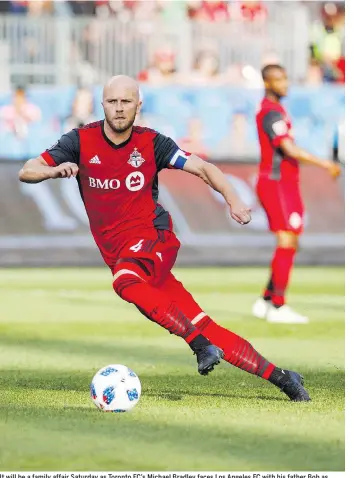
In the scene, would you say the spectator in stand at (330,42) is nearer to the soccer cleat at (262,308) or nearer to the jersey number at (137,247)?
the soccer cleat at (262,308)

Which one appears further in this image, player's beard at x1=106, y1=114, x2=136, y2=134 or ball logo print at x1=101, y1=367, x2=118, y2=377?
player's beard at x1=106, y1=114, x2=136, y2=134

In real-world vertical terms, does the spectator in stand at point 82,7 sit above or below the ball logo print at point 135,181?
above

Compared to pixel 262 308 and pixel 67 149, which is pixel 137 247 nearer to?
pixel 67 149

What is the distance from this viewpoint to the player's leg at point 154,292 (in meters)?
7.19

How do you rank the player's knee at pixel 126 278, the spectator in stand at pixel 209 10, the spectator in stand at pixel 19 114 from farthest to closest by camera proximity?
the spectator in stand at pixel 209 10 < the spectator in stand at pixel 19 114 < the player's knee at pixel 126 278

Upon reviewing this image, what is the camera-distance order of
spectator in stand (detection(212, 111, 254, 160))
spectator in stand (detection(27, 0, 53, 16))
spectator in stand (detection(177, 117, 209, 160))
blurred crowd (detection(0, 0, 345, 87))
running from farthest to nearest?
spectator in stand (detection(27, 0, 53, 16)) → blurred crowd (detection(0, 0, 345, 87)) → spectator in stand (detection(212, 111, 254, 160)) → spectator in stand (detection(177, 117, 209, 160))

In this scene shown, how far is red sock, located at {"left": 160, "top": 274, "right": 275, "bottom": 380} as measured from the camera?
7398mm

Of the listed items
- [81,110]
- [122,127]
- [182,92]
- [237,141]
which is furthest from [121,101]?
[182,92]

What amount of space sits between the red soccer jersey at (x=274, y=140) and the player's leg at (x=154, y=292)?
17.6ft

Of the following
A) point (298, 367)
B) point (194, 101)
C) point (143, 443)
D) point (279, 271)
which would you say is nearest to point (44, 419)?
point (143, 443)

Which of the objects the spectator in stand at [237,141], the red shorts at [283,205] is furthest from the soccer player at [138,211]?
the spectator in stand at [237,141]

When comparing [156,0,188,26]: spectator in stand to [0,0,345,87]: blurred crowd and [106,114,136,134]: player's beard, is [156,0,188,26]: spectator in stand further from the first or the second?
[106,114,136,134]: player's beard

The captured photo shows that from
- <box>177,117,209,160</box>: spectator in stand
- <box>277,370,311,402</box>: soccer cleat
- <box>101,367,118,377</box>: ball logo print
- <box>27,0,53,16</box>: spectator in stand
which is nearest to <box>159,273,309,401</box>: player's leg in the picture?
<box>277,370,311,402</box>: soccer cleat

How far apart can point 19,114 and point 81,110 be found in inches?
43.3
